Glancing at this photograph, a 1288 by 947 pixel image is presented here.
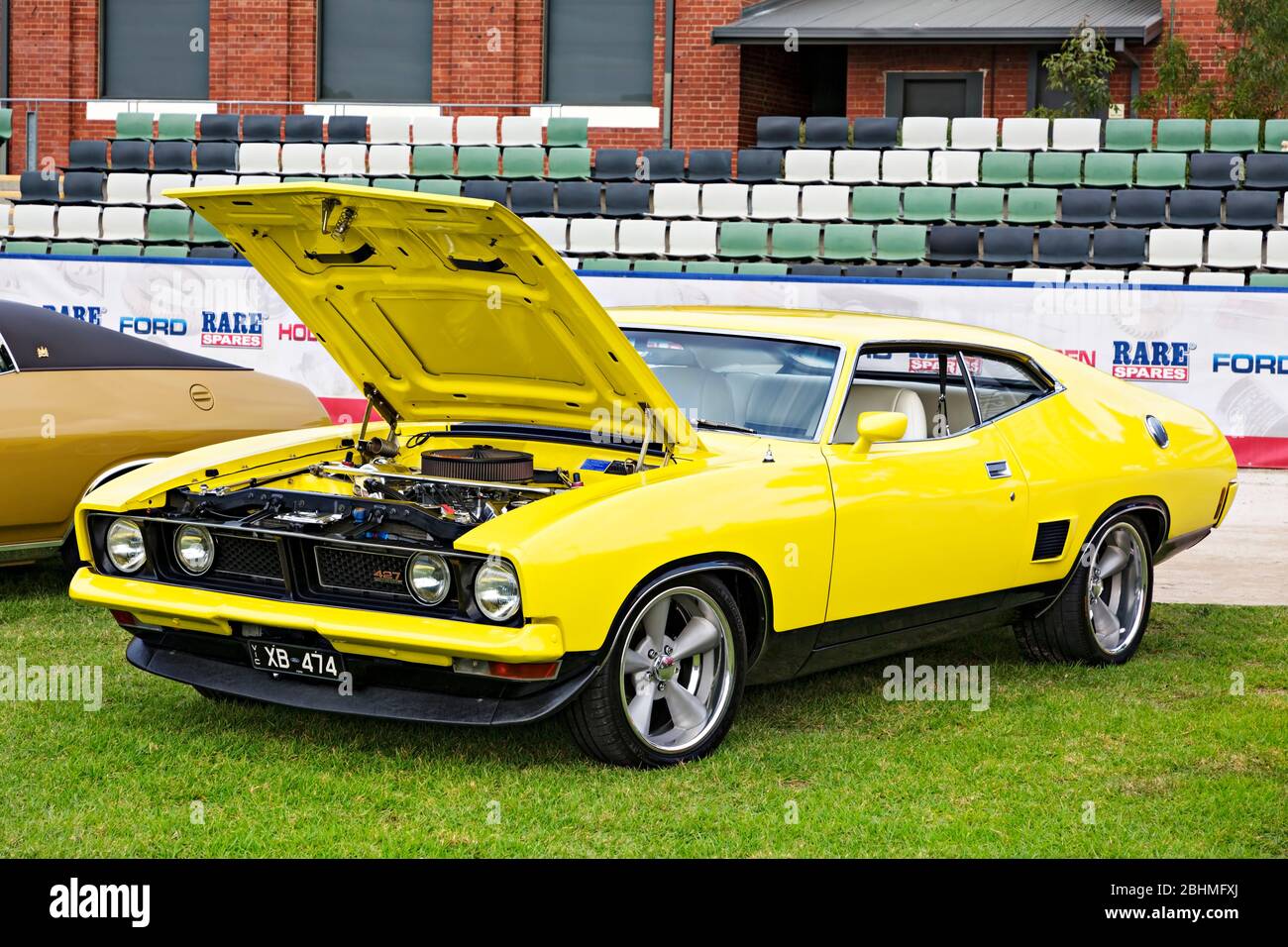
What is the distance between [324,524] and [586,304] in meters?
1.11

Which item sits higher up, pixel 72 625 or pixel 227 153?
pixel 227 153

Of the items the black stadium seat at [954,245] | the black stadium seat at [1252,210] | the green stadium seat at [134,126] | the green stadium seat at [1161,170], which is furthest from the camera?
the green stadium seat at [134,126]

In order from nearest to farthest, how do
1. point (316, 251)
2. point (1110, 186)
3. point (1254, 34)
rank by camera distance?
point (316, 251), point (1110, 186), point (1254, 34)

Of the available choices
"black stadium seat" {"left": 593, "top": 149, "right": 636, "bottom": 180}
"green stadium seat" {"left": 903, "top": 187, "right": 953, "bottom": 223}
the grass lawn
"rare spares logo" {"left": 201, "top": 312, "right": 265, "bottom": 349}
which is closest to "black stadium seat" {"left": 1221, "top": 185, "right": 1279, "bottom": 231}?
"green stadium seat" {"left": 903, "top": 187, "right": 953, "bottom": 223}

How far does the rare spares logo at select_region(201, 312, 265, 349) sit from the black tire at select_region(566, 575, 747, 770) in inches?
437

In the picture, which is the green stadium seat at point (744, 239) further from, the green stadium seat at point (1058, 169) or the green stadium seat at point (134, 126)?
the green stadium seat at point (134, 126)

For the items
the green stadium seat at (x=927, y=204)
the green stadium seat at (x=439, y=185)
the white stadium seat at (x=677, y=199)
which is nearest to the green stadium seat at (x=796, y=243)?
the white stadium seat at (x=677, y=199)

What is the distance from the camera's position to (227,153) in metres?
20.9

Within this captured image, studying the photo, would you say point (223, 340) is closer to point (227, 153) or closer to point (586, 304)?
point (227, 153)

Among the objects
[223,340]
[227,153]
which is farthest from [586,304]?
[227,153]

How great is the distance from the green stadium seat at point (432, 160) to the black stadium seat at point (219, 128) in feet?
9.36

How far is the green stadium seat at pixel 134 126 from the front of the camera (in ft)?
71.3

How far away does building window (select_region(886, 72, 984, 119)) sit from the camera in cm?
2323

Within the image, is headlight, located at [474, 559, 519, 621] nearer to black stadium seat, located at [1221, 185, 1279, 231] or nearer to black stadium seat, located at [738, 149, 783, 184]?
black stadium seat, located at [1221, 185, 1279, 231]
